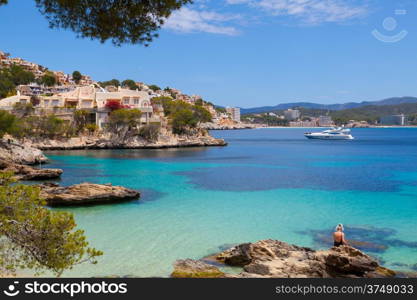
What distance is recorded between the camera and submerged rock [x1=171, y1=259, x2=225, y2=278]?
1007cm

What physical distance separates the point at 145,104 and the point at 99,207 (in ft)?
163

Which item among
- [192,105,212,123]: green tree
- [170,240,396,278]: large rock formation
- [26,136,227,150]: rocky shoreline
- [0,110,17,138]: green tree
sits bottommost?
[170,240,396,278]: large rock formation

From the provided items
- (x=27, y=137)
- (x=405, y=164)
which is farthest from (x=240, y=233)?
(x=27, y=137)

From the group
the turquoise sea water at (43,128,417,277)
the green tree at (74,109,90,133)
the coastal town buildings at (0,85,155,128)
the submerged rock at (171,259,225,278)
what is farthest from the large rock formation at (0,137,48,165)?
the submerged rock at (171,259,225,278)

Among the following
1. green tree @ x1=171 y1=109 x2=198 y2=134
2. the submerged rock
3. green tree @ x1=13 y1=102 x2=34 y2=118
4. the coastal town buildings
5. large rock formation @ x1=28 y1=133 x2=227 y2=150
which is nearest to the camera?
the submerged rock

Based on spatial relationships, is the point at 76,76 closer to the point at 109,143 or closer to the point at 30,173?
the point at 109,143

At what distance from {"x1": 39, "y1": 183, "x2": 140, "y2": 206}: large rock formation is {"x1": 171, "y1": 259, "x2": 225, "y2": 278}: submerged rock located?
34.3 feet

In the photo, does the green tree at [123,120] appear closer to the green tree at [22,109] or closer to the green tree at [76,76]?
the green tree at [22,109]

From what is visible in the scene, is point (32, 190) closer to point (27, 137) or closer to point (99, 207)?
point (99, 207)

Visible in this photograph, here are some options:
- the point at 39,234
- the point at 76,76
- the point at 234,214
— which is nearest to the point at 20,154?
the point at 234,214

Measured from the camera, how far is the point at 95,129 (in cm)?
6431

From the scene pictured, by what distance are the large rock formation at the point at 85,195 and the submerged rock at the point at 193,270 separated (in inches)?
412

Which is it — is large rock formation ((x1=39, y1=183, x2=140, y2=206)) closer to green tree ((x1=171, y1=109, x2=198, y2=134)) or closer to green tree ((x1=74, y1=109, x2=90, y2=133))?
green tree ((x1=74, y1=109, x2=90, y2=133))

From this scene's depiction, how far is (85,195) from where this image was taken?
66.0ft
